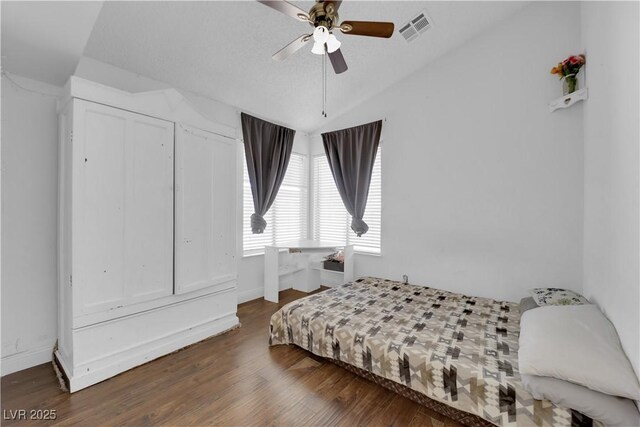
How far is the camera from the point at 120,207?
2.10m

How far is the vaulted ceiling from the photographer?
2.23 meters

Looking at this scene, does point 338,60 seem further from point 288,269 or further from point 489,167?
point 288,269

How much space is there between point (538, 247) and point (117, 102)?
4.10m

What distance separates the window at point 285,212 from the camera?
3881 mm

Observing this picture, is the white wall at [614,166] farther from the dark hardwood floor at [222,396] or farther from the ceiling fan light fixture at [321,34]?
the ceiling fan light fixture at [321,34]

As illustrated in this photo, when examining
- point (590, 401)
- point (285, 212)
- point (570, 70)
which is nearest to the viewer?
point (590, 401)

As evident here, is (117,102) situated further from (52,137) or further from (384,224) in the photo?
(384,224)

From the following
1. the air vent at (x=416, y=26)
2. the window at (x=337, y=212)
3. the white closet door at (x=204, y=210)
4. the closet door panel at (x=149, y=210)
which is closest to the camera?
the closet door panel at (x=149, y=210)

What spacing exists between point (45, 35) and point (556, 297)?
4.27 metres

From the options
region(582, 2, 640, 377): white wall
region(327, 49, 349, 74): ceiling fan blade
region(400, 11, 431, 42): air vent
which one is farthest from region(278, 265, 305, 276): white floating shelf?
region(400, 11, 431, 42): air vent

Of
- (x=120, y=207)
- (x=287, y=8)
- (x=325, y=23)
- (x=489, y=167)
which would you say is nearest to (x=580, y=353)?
(x=489, y=167)

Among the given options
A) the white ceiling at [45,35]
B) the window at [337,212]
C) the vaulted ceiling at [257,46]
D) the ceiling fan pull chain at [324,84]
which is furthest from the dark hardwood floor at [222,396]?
the vaulted ceiling at [257,46]

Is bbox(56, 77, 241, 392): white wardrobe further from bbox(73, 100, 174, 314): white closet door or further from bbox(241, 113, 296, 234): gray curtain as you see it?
bbox(241, 113, 296, 234): gray curtain

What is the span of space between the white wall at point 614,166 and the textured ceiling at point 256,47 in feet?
4.17
